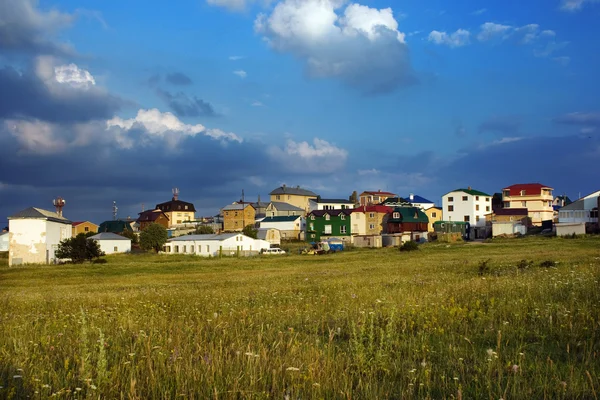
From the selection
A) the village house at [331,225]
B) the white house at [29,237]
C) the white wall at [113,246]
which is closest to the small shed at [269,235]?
the village house at [331,225]

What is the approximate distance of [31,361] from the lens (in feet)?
22.0

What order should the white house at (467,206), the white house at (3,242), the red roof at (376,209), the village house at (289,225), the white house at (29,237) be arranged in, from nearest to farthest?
the white house at (29,237), the white house at (467,206), the red roof at (376,209), the white house at (3,242), the village house at (289,225)

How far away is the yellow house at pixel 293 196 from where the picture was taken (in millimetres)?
156000

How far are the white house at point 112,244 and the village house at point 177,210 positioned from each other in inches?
2659

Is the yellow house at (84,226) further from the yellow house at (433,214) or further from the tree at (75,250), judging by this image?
the yellow house at (433,214)

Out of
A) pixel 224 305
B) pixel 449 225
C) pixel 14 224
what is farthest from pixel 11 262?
pixel 449 225

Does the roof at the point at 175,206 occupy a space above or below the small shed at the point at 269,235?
above

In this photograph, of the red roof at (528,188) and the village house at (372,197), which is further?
the village house at (372,197)

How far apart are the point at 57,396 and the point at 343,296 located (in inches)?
370

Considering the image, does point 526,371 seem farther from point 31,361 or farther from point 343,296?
point 343,296

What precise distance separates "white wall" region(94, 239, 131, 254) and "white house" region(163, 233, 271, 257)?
846 centimetres

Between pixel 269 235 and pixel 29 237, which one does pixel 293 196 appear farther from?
pixel 29 237

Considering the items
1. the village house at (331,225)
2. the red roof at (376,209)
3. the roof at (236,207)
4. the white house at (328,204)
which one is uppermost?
the white house at (328,204)

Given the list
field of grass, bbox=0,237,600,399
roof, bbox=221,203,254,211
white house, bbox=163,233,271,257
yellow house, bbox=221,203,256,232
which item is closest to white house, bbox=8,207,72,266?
white house, bbox=163,233,271,257
